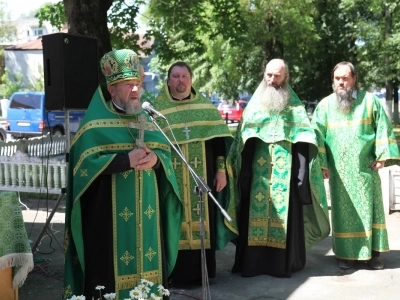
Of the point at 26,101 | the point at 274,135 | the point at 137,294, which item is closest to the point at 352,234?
the point at 274,135

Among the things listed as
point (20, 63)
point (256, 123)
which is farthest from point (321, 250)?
point (20, 63)

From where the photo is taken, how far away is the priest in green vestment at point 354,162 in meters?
5.99

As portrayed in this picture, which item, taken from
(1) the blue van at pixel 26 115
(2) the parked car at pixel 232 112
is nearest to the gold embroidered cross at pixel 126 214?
(1) the blue van at pixel 26 115

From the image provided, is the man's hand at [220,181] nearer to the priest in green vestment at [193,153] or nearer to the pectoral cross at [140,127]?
the priest in green vestment at [193,153]

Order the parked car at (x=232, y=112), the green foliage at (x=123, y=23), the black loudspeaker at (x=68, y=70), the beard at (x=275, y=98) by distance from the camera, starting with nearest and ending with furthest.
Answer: the beard at (x=275, y=98), the black loudspeaker at (x=68, y=70), the green foliage at (x=123, y=23), the parked car at (x=232, y=112)

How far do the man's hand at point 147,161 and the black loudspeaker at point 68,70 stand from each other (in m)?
2.31

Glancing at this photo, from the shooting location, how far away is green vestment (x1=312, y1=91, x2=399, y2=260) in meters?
5.99

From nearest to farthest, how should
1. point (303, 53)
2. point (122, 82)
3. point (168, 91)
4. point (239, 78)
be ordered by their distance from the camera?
point (122, 82) → point (168, 91) → point (303, 53) → point (239, 78)

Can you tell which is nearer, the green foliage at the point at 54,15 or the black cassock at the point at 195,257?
the black cassock at the point at 195,257

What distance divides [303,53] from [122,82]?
25637mm

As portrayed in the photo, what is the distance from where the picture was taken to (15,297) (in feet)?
14.8

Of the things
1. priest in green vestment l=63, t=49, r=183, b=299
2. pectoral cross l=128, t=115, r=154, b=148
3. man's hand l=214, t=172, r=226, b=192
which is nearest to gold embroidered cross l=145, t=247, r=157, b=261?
priest in green vestment l=63, t=49, r=183, b=299

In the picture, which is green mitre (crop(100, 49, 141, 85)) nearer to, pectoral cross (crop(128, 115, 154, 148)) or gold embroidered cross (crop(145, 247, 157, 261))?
pectoral cross (crop(128, 115, 154, 148))

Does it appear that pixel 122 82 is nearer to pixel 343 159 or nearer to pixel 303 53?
pixel 343 159
